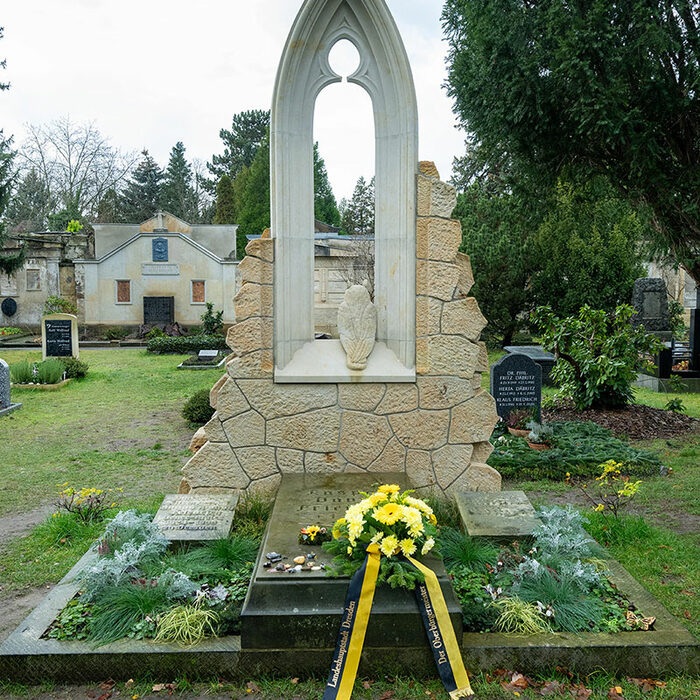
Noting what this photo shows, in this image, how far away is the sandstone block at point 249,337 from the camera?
17.9 ft

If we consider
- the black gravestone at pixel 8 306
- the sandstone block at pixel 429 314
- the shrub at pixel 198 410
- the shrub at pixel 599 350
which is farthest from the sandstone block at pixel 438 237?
the black gravestone at pixel 8 306

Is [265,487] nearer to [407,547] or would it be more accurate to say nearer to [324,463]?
[324,463]

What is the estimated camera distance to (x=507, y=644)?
142 inches

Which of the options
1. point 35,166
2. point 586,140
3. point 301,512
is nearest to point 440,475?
point 301,512

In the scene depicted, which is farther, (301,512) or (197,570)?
(301,512)

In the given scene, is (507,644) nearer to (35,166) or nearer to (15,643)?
(15,643)

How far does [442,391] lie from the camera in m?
5.55

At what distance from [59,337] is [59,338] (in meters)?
0.03

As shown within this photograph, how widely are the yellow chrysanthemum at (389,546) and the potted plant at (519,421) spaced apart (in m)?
5.65

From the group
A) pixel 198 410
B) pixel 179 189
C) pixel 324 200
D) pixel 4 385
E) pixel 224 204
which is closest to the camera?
pixel 198 410

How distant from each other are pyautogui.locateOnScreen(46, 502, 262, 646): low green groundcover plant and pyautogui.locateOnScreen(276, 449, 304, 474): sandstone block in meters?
0.90

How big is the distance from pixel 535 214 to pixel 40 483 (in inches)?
384

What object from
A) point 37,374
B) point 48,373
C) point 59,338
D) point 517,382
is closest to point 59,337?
point 59,338

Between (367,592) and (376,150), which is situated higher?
(376,150)
